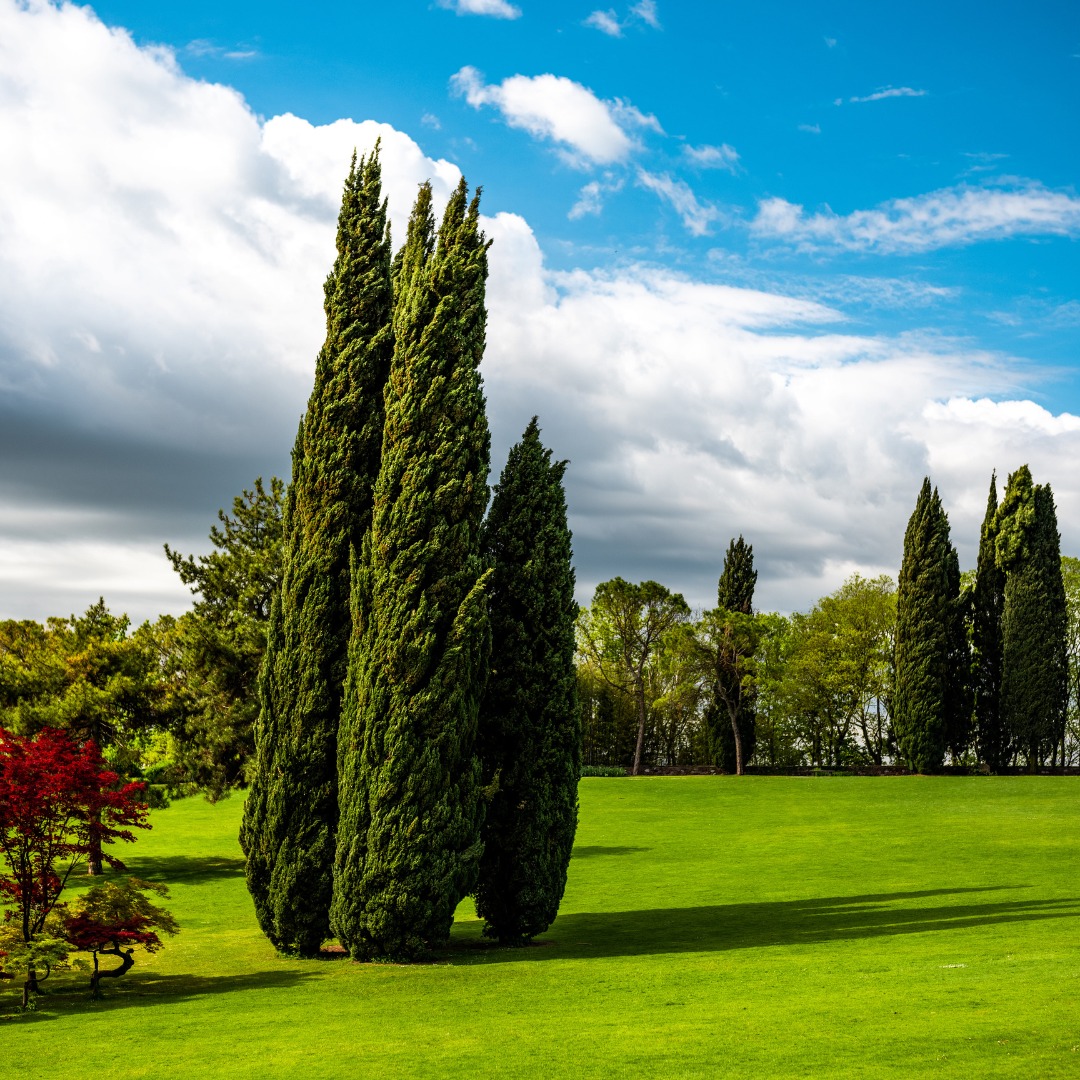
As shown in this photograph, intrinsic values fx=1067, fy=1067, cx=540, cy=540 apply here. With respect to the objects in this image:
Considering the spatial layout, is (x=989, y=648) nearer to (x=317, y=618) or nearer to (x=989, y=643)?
(x=989, y=643)

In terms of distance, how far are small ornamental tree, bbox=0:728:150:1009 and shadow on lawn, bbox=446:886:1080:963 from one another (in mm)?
6548

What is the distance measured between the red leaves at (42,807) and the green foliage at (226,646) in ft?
41.6

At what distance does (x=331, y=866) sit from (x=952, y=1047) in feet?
37.7

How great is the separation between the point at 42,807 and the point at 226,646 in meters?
14.1

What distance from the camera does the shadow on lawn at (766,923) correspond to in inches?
752

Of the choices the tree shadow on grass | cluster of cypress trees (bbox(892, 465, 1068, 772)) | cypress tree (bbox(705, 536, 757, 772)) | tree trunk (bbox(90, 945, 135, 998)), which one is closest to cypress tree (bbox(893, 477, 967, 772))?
cluster of cypress trees (bbox(892, 465, 1068, 772))

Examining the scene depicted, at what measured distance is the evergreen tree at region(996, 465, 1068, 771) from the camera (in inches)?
2048

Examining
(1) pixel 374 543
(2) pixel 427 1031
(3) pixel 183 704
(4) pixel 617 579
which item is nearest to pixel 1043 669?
(4) pixel 617 579

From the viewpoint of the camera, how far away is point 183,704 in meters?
32.6

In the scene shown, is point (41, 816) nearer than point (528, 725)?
Yes

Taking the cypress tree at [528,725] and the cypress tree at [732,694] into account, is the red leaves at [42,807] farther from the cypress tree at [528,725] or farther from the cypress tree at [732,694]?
the cypress tree at [732,694]

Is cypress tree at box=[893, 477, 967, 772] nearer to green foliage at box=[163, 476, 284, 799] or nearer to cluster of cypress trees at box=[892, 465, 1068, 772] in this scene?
cluster of cypress trees at box=[892, 465, 1068, 772]

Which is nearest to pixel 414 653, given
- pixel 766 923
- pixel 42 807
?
pixel 42 807

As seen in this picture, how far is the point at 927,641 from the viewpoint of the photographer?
51.6 m
